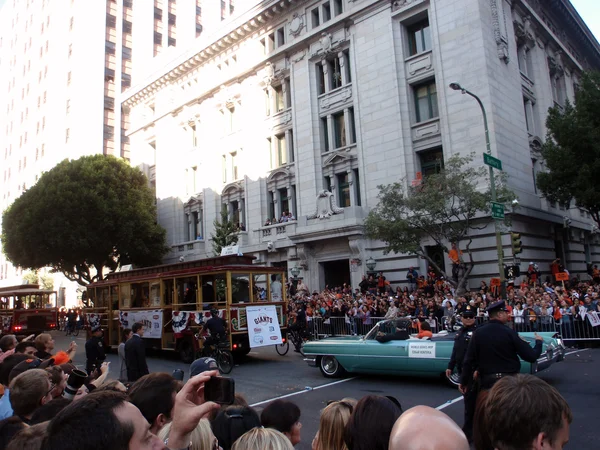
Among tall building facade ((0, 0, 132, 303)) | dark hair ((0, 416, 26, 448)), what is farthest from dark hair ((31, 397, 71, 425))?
tall building facade ((0, 0, 132, 303))

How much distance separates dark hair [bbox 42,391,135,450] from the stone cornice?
107ft

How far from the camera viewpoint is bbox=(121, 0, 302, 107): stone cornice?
105 feet

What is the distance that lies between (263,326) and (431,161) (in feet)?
46.8

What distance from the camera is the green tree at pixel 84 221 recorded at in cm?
3362

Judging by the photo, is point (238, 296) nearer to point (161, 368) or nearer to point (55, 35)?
point (161, 368)

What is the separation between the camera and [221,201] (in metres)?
35.3

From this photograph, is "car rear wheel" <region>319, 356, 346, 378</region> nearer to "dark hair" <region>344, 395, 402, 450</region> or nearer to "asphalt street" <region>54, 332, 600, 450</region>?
"asphalt street" <region>54, 332, 600, 450</region>

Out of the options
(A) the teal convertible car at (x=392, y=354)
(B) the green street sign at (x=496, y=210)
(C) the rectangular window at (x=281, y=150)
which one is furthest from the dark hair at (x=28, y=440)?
(C) the rectangular window at (x=281, y=150)

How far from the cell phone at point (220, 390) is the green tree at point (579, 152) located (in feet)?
79.9

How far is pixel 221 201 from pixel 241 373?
23120 mm

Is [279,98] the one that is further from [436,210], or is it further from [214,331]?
[214,331]

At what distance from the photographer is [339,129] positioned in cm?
2903

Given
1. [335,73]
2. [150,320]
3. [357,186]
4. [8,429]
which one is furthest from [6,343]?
[335,73]

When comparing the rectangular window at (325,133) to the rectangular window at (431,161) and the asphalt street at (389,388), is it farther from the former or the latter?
the asphalt street at (389,388)
